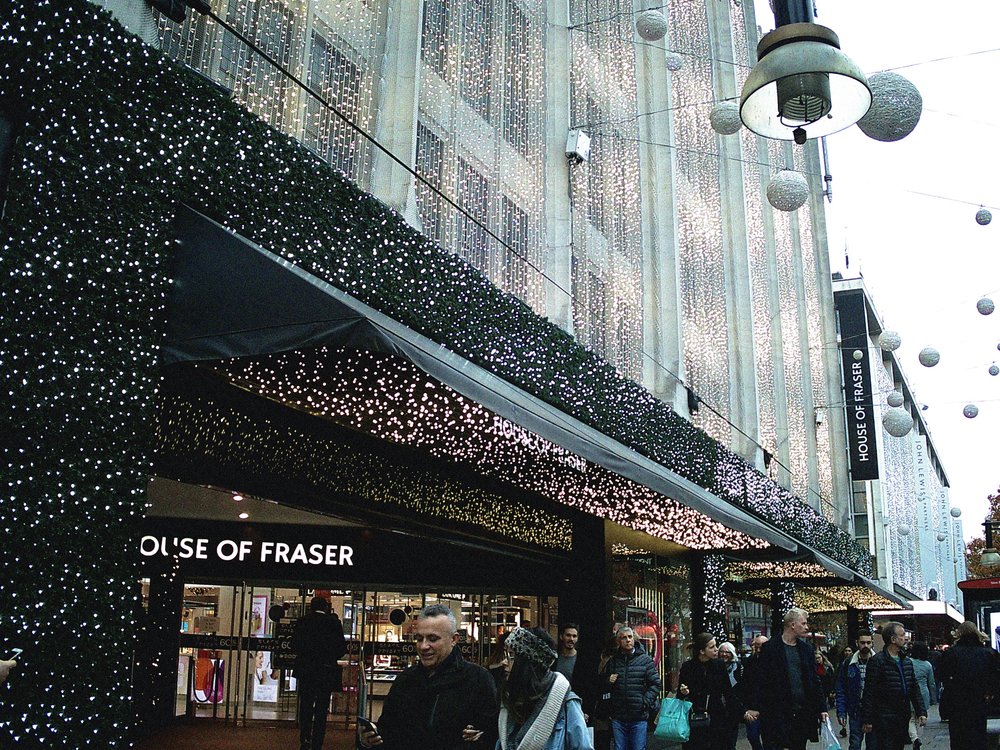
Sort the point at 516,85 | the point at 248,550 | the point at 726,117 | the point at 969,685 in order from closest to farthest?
the point at 969,685, the point at 726,117, the point at 516,85, the point at 248,550

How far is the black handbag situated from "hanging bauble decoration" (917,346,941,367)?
1306cm

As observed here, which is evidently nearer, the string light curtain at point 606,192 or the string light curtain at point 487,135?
the string light curtain at point 487,135

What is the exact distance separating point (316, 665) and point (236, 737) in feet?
9.13

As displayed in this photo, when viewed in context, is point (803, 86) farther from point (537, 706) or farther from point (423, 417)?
point (423, 417)

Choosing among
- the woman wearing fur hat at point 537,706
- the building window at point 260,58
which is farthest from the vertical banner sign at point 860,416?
the woman wearing fur hat at point 537,706

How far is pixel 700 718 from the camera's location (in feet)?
35.6

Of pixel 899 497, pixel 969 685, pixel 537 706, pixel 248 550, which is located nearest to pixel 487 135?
pixel 248 550

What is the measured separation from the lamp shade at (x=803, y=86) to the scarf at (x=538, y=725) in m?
3.19

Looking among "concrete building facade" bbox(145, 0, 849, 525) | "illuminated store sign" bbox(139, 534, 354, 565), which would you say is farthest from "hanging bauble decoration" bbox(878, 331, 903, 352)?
"illuminated store sign" bbox(139, 534, 354, 565)

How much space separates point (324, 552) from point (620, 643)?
4.81 m

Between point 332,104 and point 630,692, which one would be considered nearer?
point 332,104

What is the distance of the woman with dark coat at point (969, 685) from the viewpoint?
10.2 metres

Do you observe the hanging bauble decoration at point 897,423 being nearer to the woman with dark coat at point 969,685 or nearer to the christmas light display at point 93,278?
the woman with dark coat at point 969,685

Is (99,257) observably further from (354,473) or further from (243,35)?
(354,473)
